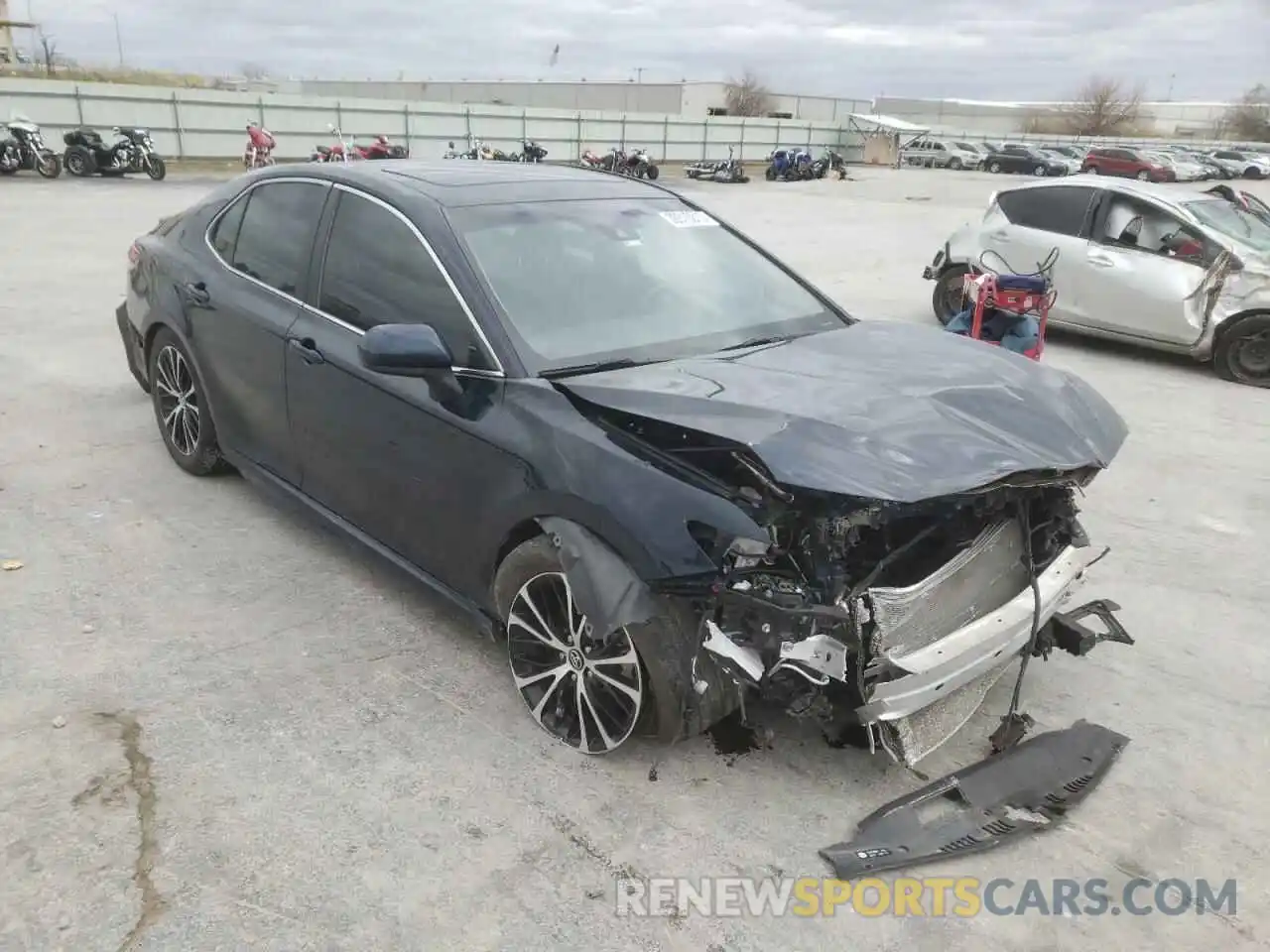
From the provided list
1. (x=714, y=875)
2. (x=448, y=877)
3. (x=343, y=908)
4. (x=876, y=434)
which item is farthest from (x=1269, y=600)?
(x=343, y=908)

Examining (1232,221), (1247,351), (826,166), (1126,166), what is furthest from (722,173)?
(1247,351)

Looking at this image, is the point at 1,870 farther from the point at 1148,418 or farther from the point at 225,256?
the point at 1148,418

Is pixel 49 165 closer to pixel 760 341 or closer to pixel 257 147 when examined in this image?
pixel 257 147

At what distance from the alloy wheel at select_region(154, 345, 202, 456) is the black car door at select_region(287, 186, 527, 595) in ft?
4.10

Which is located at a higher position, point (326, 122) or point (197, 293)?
point (197, 293)

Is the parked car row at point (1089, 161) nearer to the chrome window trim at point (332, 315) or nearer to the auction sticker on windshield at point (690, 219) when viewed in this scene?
the auction sticker on windshield at point (690, 219)

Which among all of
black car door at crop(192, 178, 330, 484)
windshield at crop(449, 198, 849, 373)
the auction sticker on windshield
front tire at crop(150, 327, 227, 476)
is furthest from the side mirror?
front tire at crop(150, 327, 227, 476)

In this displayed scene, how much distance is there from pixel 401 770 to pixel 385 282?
177cm

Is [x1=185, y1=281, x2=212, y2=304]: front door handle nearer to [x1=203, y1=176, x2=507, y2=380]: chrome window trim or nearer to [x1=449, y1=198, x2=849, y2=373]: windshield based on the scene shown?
[x1=203, y1=176, x2=507, y2=380]: chrome window trim

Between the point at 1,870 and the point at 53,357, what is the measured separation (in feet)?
19.8

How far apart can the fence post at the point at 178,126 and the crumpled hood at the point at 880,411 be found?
102 feet

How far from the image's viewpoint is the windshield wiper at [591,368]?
316cm

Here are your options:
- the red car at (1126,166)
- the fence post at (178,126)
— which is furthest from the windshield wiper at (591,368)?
the red car at (1126,166)

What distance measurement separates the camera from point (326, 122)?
108 ft
